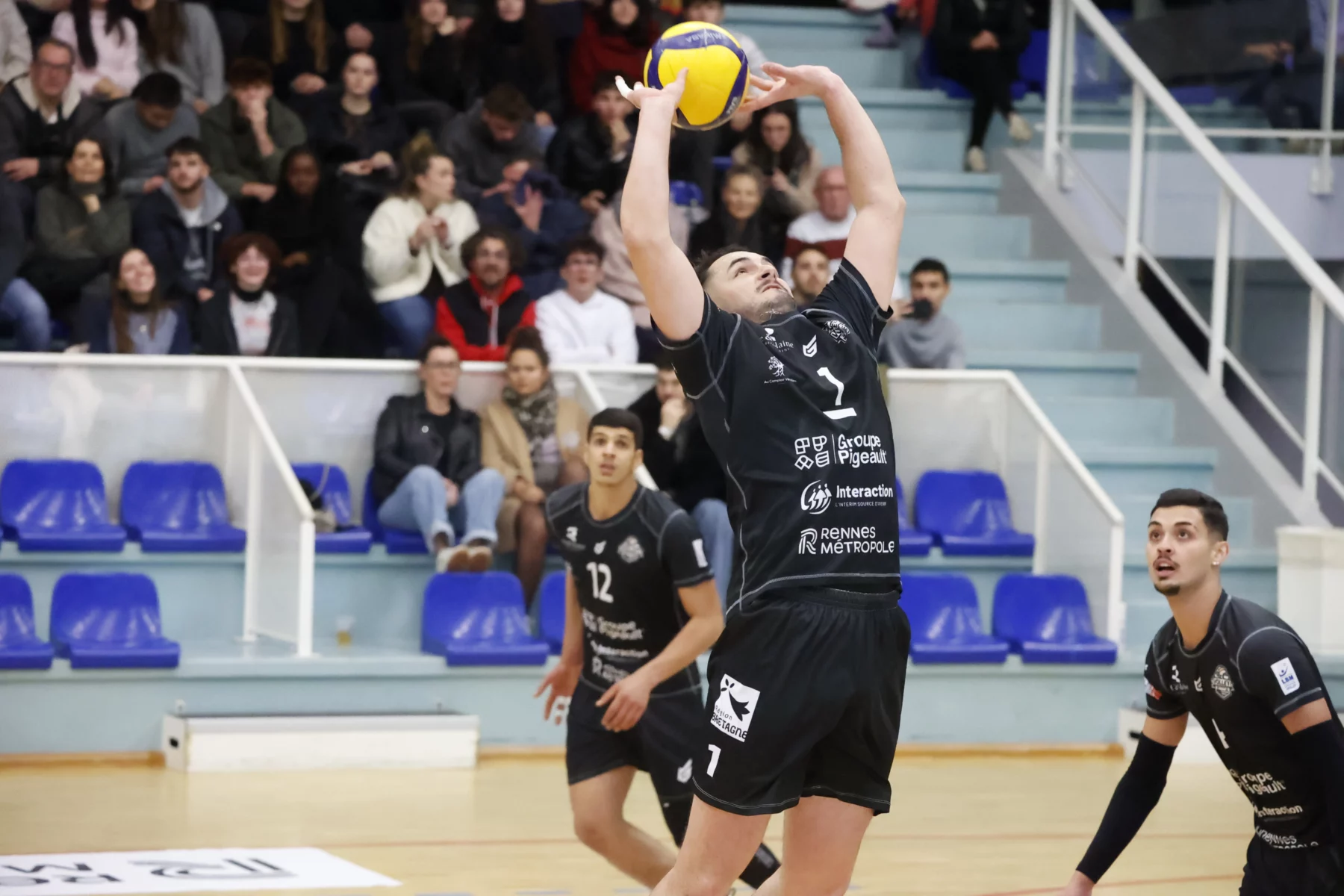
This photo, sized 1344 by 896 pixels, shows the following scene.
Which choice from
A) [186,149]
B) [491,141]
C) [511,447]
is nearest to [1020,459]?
[511,447]

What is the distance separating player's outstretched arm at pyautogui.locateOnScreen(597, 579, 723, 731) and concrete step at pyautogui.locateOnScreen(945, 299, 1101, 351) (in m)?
6.14

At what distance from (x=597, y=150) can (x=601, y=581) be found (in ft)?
18.2

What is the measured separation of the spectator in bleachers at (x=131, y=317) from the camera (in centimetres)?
880

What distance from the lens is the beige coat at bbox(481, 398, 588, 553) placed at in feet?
28.7

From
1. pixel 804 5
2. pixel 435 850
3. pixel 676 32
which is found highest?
pixel 804 5

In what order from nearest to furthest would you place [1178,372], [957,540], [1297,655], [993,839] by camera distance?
[1297,655]
[993,839]
[957,540]
[1178,372]

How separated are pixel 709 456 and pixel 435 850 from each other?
113 inches

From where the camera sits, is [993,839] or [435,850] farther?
[993,839]

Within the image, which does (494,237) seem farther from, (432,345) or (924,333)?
(924,333)

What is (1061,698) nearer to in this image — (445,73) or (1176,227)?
(1176,227)

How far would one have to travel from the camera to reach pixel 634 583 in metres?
5.29

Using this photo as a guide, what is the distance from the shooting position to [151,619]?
804 cm

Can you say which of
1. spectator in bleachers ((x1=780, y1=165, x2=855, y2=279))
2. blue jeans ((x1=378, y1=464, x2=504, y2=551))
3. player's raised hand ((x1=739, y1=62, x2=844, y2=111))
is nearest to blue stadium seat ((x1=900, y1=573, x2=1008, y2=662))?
blue jeans ((x1=378, y1=464, x2=504, y2=551))

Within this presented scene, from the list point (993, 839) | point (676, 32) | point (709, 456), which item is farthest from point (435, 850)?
point (676, 32)
